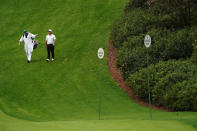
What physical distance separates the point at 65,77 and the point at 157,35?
5.13 meters

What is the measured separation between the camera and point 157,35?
2352cm

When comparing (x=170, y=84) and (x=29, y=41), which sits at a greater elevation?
(x=29, y=41)

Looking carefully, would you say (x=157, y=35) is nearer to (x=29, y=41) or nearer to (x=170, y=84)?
(x=170, y=84)

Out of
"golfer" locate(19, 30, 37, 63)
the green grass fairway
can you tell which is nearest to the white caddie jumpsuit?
"golfer" locate(19, 30, 37, 63)

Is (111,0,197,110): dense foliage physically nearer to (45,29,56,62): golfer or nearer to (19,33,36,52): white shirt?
(45,29,56,62): golfer

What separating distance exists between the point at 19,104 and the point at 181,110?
22.0 feet

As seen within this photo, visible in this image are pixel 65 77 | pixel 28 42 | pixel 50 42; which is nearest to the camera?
pixel 65 77

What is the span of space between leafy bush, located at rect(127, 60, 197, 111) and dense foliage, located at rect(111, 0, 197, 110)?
5cm

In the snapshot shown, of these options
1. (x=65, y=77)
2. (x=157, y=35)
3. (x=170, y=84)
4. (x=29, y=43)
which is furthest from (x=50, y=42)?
(x=170, y=84)

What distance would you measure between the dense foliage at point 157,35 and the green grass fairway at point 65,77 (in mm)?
1090

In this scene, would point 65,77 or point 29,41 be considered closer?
point 65,77

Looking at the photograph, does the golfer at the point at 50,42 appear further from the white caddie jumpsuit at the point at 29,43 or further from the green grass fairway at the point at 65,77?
the white caddie jumpsuit at the point at 29,43

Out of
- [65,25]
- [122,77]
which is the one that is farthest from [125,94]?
[65,25]

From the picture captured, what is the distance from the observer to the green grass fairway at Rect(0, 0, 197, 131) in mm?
13625
